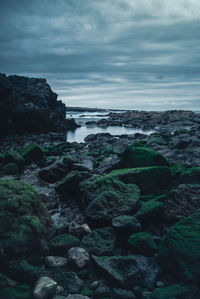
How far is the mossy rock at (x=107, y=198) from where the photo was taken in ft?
16.0

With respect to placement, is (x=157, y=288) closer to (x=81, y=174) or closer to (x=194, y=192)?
(x=194, y=192)

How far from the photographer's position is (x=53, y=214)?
596 centimetres

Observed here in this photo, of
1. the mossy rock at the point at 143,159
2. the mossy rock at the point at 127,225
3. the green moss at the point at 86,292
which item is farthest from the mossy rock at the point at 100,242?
the mossy rock at the point at 143,159

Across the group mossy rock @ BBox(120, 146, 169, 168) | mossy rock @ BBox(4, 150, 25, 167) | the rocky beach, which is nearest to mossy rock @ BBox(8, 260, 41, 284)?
the rocky beach

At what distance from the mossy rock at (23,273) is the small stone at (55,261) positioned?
15.4 inches

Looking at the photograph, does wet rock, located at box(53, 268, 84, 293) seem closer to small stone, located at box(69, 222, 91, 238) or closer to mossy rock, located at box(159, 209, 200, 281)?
small stone, located at box(69, 222, 91, 238)

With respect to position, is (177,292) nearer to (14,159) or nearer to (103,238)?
(103,238)

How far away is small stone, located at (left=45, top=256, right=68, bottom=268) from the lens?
382 centimetres

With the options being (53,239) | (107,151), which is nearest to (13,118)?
(107,151)

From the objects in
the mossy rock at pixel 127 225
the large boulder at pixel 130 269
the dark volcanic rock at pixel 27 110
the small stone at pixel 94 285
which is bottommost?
the small stone at pixel 94 285

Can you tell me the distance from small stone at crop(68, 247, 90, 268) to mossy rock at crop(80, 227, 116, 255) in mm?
159

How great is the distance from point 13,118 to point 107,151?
1365 centimetres

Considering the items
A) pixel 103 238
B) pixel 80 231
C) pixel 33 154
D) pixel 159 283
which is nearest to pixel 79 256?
pixel 103 238

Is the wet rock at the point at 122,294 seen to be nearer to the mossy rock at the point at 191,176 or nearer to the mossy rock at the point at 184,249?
the mossy rock at the point at 184,249
